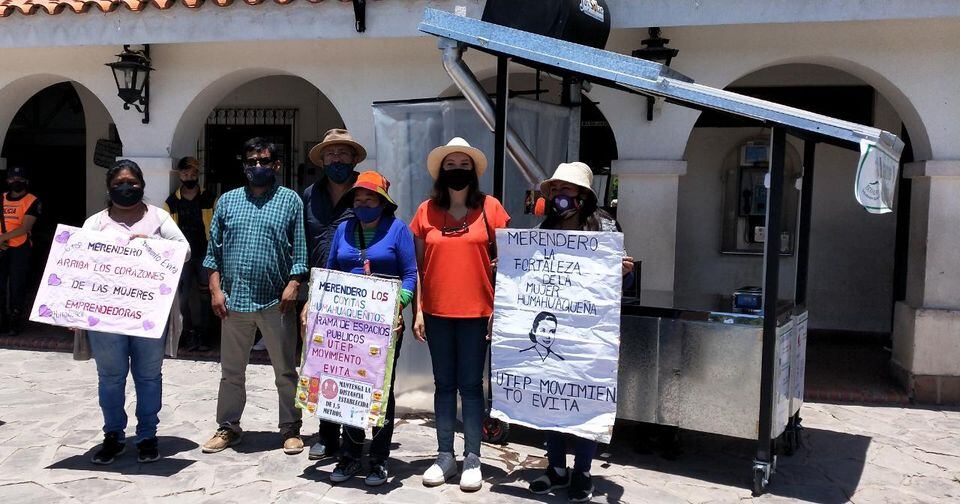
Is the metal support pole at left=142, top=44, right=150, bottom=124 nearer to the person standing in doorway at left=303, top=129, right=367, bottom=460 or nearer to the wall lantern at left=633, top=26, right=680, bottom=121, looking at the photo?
the person standing in doorway at left=303, top=129, right=367, bottom=460

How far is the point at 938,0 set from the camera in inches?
239

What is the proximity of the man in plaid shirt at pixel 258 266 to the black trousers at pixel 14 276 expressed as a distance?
4890 millimetres

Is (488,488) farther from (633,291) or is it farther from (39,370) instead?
(39,370)

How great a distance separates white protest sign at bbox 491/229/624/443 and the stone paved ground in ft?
1.64

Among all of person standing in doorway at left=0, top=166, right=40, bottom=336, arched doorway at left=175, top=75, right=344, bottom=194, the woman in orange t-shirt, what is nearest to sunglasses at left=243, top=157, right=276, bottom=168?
the woman in orange t-shirt

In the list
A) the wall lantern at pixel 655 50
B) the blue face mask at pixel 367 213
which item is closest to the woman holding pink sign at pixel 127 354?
the blue face mask at pixel 367 213

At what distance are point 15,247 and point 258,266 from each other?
5.20 meters

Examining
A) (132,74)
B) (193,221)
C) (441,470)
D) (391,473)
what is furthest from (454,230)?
(132,74)

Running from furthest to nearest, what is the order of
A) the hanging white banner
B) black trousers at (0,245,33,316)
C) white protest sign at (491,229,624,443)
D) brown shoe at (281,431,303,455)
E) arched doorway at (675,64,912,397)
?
→ arched doorway at (675,64,912,397) → black trousers at (0,245,33,316) → brown shoe at (281,431,303,455) → white protest sign at (491,229,624,443) → the hanging white banner

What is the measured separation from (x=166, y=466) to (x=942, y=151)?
20.3 feet

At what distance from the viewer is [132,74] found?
7801mm

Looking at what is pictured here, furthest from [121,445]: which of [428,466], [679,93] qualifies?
[679,93]

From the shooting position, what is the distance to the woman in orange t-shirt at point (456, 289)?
4379 mm

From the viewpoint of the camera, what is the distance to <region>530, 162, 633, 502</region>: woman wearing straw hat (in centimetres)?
433
